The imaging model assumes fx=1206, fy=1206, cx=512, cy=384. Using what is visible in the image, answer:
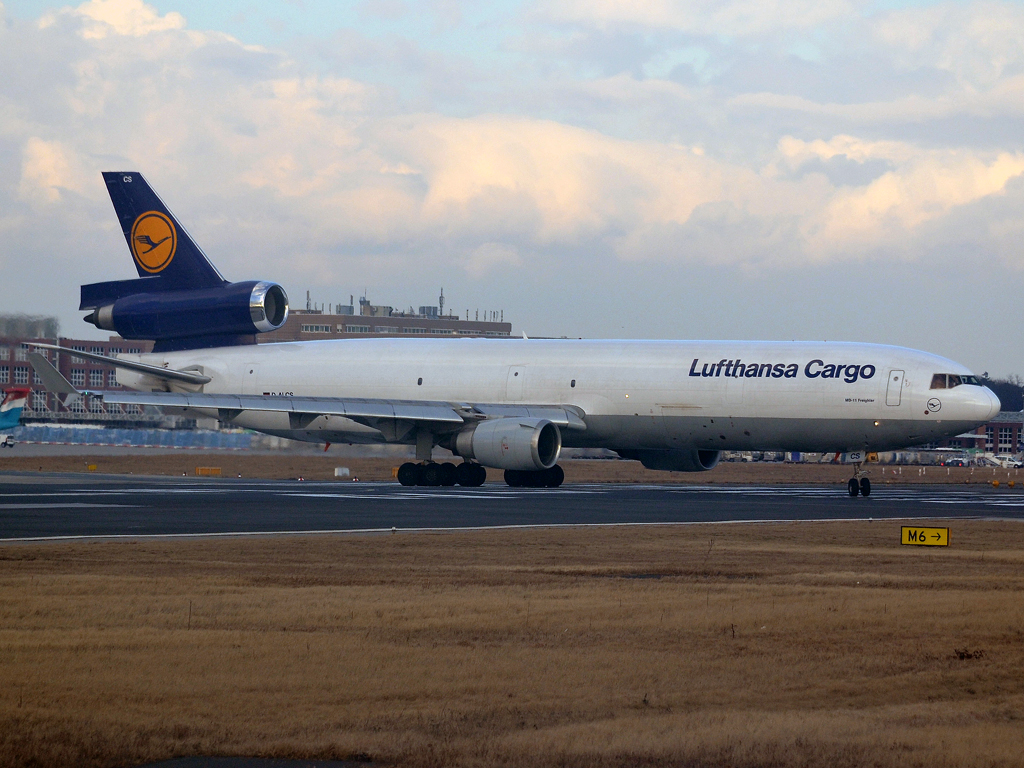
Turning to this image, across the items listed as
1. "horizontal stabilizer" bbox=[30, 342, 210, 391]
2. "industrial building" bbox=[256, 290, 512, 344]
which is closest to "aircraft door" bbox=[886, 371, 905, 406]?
"horizontal stabilizer" bbox=[30, 342, 210, 391]

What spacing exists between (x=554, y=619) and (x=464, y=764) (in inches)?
165

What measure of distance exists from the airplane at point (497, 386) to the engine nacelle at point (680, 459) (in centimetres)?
7

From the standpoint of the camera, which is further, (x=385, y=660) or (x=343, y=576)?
(x=343, y=576)

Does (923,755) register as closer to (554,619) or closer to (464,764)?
(464,764)

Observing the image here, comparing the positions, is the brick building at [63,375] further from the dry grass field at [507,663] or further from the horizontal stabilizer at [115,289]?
the dry grass field at [507,663]

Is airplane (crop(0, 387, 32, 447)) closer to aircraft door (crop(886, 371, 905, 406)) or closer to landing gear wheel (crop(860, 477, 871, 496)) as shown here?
landing gear wheel (crop(860, 477, 871, 496))

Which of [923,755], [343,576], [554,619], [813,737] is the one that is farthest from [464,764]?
[343,576]

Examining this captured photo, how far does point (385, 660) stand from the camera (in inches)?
326

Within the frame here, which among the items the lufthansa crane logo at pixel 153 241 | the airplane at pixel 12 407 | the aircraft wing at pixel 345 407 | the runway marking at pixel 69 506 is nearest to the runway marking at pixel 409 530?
the runway marking at pixel 69 506

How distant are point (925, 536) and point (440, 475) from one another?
69.5 ft

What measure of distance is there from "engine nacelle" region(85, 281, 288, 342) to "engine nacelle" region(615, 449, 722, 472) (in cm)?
1336

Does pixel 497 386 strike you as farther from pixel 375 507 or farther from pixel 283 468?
pixel 283 468

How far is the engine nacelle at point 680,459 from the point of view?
4025cm

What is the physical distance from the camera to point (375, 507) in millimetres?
25859
